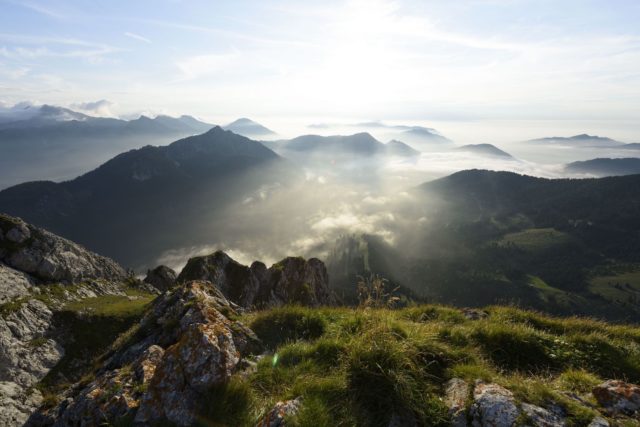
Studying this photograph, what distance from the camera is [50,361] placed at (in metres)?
26.5

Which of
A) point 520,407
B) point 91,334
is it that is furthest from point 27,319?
point 520,407

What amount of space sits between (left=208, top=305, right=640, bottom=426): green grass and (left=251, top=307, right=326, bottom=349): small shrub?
59 millimetres

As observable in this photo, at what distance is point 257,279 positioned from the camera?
221ft

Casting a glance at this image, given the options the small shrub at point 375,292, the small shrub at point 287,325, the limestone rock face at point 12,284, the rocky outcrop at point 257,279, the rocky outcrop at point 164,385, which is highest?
the small shrub at point 375,292

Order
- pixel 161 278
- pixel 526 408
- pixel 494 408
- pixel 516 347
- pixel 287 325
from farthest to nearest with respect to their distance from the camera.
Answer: pixel 161 278, pixel 287 325, pixel 516 347, pixel 494 408, pixel 526 408

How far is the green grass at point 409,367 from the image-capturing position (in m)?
6.79

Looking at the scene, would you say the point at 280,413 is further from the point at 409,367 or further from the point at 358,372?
the point at 409,367

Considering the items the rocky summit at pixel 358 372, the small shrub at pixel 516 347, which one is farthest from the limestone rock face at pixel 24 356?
the small shrub at pixel 516 347

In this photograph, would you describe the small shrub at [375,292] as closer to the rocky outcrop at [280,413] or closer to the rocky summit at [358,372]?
the rocky summit at [358,372]

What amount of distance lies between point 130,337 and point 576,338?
55.8ft

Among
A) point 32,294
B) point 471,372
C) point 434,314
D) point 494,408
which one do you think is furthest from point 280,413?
point 32,294

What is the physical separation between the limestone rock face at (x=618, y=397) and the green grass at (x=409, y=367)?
54 centimetres

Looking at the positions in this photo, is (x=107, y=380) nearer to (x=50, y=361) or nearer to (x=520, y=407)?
(x=520, y=407)

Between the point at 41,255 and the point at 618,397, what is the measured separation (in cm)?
5169
